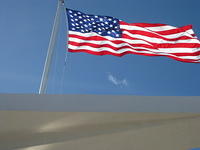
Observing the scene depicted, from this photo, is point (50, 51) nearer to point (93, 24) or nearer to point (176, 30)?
point (93, 24)

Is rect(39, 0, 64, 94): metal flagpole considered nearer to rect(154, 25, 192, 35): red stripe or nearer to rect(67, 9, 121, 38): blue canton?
rect(67, 9, 121, 38): blue canton

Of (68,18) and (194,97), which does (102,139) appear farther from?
(68,18)

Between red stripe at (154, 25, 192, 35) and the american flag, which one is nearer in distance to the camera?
the american flag

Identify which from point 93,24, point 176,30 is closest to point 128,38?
point 93,24

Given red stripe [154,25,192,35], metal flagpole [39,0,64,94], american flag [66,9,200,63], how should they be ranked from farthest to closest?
red stripe [154,25,192,35], american flag [66,9,200,63], metal flagpole [39,0,64,94]

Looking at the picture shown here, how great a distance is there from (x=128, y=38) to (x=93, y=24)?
95 cm

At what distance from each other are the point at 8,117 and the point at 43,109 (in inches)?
21.1

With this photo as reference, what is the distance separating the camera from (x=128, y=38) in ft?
23.5

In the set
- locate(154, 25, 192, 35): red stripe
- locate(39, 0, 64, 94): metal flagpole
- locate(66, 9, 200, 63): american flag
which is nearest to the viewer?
locate(39, 0, 64, 94): metal flagpole

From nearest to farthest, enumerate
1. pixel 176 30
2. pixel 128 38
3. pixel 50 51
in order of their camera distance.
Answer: pixel 50 51 < pixel 128 38 < pixel 176 30

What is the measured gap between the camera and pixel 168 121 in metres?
4.45

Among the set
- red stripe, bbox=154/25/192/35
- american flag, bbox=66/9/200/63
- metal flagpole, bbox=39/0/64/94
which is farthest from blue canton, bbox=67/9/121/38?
red stripe, bbox=154/25/192/35

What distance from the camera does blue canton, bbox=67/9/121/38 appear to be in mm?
7289

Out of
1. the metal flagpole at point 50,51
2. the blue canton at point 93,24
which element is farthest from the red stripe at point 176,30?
the metal flagpole at point 50,51
